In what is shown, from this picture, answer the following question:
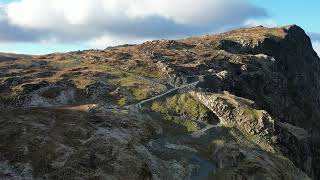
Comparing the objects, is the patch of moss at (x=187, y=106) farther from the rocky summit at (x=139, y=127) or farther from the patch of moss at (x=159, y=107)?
the patch of moss at (x=159, y=107)

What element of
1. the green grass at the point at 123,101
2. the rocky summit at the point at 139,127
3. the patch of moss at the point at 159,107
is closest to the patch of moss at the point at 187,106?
the rocky summit at the point at 139,127

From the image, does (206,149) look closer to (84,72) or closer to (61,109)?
(61,109)

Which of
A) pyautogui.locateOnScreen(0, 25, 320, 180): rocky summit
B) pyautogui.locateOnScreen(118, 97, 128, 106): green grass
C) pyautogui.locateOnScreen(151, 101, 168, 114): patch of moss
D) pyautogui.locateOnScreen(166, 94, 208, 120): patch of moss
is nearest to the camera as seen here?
pyautogui.locateOnScreen(0, 25, 320, 180): rocky summit

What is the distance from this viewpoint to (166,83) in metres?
131

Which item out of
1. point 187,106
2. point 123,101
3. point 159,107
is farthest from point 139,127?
point 123,101

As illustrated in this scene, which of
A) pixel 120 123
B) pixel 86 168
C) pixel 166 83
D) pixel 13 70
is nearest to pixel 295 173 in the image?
pixel 120 123

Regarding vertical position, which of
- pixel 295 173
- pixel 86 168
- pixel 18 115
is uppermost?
pixel 18 115

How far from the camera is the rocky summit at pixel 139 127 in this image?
74.4 metres

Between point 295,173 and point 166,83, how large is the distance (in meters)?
50.1

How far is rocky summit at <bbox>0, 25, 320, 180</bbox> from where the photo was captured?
7438 centimetres

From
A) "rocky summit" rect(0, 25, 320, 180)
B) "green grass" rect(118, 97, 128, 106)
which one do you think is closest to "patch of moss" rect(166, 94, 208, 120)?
"rocky summit" rect(0, 25, 320, 180)

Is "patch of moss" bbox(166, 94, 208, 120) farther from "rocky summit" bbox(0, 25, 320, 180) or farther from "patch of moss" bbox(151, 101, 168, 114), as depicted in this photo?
"patch of moss" bbox(151, 101, 168, 114)

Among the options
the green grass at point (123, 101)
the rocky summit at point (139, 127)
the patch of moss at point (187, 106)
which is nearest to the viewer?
the rocky summit at point (139, 127)

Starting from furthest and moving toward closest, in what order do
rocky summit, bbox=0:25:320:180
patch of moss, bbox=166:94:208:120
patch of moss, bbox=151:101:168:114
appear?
patch of moss, bbox=151:101:168:114 < patch of moss, bbox=166:94:208:120 < rocky summit, bbox=0:25:320:180
